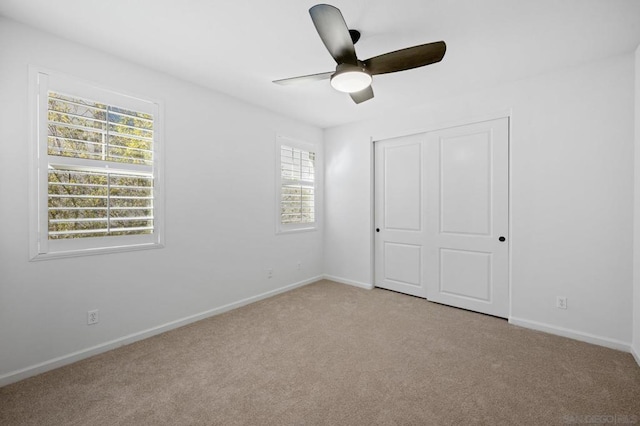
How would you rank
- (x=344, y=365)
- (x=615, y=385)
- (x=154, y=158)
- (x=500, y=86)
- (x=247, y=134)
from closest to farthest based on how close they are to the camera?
1. (x=615, y=385)
2. (x=344, y=365)
3. (x=154, y=158)
4. (x=500, y=86)
5. (x=247, y=134)

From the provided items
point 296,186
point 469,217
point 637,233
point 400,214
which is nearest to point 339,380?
point 469,217

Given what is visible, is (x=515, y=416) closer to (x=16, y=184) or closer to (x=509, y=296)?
(x=509, y=296)

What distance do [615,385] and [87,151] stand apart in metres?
4.30

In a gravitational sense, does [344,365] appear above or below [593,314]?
below

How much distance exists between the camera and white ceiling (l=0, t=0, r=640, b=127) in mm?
1874

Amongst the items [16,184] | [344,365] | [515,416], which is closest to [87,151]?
[16,184]

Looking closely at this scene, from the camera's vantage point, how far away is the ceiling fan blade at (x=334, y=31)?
4.85 feet

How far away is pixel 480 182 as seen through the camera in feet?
10.7

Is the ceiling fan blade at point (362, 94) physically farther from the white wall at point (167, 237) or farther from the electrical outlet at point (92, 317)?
the electrical outlet at point (92, 317)

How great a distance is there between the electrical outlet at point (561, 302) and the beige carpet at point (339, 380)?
293 millimetres

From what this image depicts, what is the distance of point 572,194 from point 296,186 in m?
3.17

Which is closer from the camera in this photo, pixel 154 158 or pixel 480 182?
pixel 154 158

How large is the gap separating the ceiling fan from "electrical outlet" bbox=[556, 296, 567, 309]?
2.51 meters

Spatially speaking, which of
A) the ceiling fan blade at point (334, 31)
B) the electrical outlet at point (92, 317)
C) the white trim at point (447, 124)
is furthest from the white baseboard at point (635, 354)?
the electrical outlet at point (92, 317)
